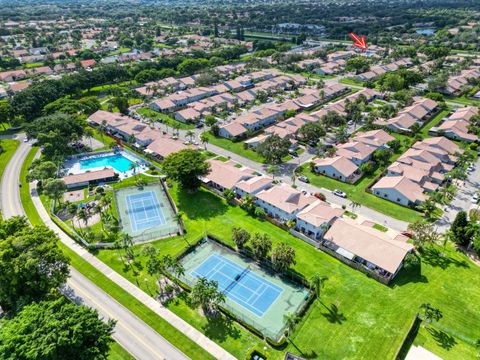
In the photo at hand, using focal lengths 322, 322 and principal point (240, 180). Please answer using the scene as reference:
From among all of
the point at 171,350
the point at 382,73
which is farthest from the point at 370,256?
the point at 382,73

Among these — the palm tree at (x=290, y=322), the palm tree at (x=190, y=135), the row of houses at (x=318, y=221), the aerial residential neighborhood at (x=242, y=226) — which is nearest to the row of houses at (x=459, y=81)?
the aerial residential neighborhood at (x=242, y=226)

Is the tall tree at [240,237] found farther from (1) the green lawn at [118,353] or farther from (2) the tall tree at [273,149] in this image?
(2) the tall tree at [273,149]

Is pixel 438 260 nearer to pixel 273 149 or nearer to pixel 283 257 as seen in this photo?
pixel 283 257

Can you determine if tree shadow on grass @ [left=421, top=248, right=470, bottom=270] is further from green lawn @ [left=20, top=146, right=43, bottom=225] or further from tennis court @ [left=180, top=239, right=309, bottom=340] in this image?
green lawn @ [left=20, top=146, right=43, bottom=225]

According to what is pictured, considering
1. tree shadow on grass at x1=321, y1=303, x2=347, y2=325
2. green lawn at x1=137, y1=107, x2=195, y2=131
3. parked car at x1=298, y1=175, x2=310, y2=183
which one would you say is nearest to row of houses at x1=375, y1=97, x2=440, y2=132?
parked car at x1=298, y1=175, x2=310, y2=183

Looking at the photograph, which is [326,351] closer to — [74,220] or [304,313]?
[304,313]
